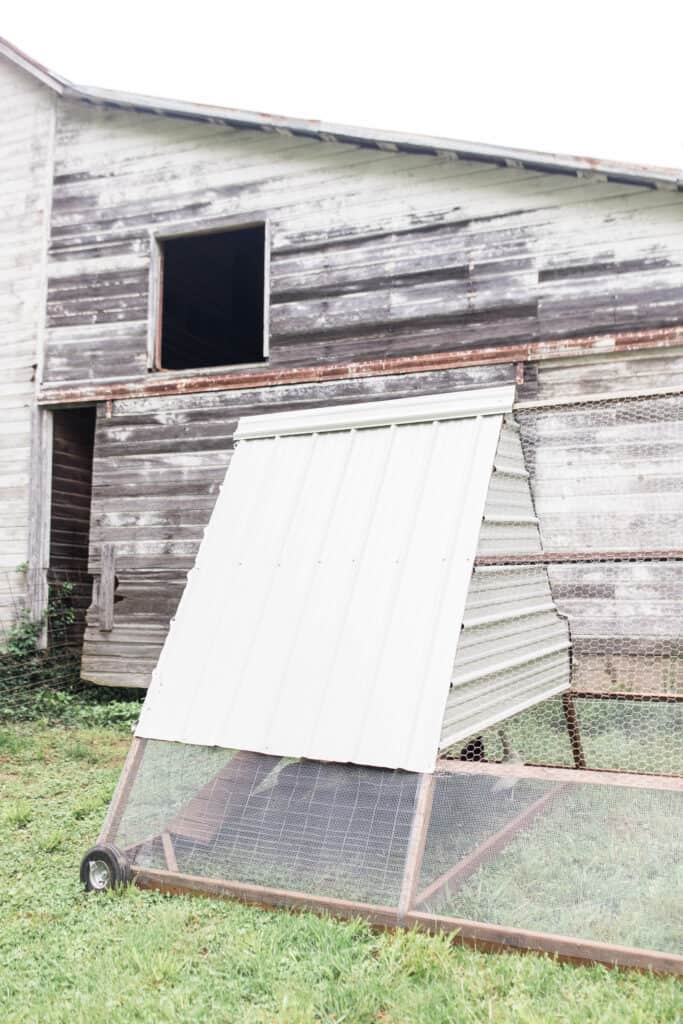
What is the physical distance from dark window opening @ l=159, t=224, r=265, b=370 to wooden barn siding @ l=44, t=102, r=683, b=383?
8.40 feet

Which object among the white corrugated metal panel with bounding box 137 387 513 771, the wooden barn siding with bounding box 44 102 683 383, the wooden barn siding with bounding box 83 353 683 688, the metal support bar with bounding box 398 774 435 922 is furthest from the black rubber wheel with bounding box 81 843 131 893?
the wooden barn siding with bounding box 44 102 683 383

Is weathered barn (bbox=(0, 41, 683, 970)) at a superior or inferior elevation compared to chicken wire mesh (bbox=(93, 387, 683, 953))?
superior

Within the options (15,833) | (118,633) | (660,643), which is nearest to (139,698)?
(118,633)

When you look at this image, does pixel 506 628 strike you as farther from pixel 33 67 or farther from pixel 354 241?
pixel 33 67

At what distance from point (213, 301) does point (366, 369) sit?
6.97 m

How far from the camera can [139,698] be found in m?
9.52

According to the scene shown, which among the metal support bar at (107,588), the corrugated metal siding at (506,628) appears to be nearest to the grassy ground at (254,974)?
the corrugated metal siding at (506,628)

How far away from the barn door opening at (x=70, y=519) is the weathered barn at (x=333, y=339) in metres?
0.04

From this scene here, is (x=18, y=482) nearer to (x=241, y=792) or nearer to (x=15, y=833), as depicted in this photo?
(x=15, y=833)

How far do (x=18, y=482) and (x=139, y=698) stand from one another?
2887 millimetres

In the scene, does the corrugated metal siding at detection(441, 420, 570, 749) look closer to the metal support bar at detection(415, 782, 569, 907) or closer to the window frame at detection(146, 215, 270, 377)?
the metal support bar at detection(415, 782, 569, 907)

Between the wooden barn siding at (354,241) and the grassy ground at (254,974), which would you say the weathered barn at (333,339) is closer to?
the wooden barn siding at (354,241)

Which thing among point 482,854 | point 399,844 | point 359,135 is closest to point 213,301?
point 359,135

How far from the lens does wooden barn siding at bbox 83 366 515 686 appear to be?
920cm
